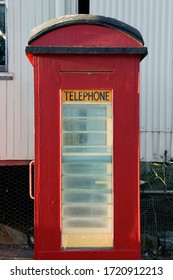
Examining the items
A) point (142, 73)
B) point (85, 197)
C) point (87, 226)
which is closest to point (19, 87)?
point (142, 73)

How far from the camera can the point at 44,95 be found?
3910mm

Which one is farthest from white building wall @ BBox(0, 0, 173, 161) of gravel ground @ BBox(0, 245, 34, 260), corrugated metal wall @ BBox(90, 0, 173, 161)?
gravel ground @ BBox(0, 245, 34, 260)

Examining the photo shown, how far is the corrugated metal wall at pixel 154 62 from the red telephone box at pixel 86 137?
6.51ft

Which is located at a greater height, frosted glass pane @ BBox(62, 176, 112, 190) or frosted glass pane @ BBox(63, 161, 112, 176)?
frosted glass pane @ BBox(63, 161, 112, 176)

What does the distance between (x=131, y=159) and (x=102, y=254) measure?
Answer: 1.00 m

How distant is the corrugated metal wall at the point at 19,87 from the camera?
18.3 ft

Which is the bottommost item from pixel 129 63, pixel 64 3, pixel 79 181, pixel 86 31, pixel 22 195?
pixel 22 195

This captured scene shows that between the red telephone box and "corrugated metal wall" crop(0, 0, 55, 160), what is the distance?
5.61ft

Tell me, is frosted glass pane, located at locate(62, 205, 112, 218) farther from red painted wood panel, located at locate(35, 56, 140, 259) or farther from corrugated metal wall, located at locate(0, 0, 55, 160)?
corrugated metal wall, located at locate(0, 0, 55, 160)

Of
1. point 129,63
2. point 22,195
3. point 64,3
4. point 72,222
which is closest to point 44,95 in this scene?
Answer: point 129,63

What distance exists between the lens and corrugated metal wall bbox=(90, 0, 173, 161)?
19.0 ft

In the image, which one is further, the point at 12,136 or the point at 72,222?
the point at 12,136

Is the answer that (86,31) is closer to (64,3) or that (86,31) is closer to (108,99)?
(108,99)

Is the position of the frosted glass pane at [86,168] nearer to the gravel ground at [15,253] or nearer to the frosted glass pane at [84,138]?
the frosted glass pane at [84,138]
